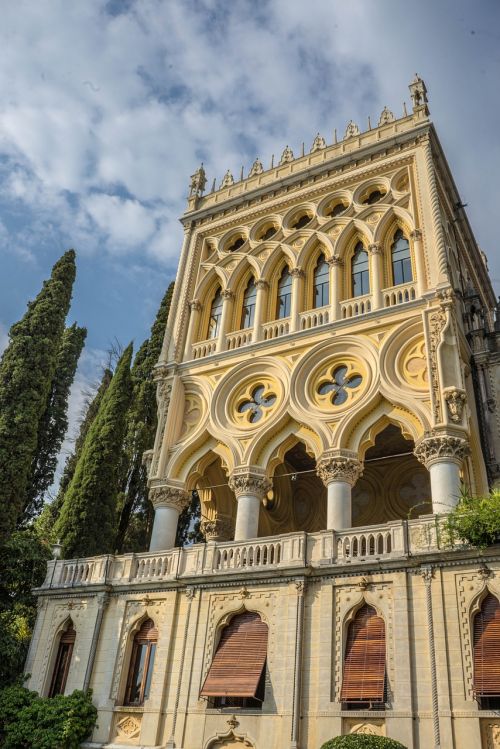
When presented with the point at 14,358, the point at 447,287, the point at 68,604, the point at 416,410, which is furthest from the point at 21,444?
the point at 447,287

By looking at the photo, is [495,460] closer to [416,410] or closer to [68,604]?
[416,410]

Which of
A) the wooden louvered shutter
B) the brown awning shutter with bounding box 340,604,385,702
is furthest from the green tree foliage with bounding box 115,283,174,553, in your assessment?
the wooden louvered shutter

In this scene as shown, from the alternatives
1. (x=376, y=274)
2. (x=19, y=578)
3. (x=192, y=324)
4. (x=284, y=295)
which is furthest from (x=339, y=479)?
(x=19, y=578)

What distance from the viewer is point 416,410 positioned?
61.2ft

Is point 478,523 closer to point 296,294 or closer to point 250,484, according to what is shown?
point 250,484

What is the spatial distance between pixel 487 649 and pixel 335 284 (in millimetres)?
12890

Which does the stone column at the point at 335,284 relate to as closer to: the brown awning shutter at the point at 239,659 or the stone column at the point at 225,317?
the stone column at the point at 225,317

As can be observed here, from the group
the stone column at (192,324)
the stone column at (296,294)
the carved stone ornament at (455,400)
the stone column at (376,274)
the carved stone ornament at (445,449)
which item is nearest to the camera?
the carved stone ornament at (445,449)

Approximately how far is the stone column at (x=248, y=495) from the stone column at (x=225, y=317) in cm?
543

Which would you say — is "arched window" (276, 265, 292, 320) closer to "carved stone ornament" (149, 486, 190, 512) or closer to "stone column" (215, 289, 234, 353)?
"stone column" (215, 289, 234, 353)

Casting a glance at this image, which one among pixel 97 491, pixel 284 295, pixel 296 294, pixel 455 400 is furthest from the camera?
pixel 97 491

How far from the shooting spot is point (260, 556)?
1706cm

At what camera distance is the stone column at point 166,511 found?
21.0 meters

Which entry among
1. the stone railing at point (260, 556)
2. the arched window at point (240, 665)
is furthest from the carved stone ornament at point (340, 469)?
the arched window at point (240, 665)
